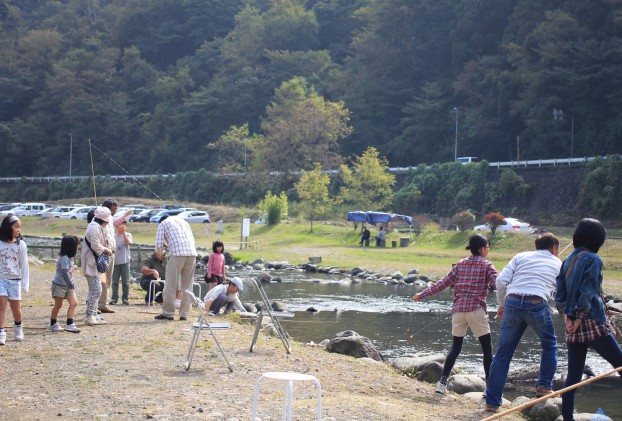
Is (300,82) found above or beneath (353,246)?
above

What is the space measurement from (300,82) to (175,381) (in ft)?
210

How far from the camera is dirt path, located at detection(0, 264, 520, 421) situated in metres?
7.52

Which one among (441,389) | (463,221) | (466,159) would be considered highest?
(466,159)

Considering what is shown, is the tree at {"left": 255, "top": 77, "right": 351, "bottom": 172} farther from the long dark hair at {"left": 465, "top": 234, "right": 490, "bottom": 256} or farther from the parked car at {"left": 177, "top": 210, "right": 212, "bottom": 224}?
the long dark hair at {"left": 465, "top": 234, "right": 490, "bottom": 256}

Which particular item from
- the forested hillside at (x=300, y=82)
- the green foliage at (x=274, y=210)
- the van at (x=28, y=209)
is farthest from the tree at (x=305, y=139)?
the van at (x=28, y=209)

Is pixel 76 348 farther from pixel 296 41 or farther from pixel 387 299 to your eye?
pixel 296 41

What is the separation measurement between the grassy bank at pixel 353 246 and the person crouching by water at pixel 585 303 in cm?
1877

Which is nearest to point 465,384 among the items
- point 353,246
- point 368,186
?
point 353,246

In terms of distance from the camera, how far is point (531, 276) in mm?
8125

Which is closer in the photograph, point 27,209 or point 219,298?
point 219,298

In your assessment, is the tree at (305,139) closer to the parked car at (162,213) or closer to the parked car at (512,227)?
the parked car at (162,213)

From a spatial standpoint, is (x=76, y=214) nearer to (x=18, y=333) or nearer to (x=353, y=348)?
(x=353, y=348)

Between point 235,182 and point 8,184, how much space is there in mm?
32207

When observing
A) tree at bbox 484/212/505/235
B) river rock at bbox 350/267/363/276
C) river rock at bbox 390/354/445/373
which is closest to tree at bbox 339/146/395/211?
tree at bbox 484/212/505/235
